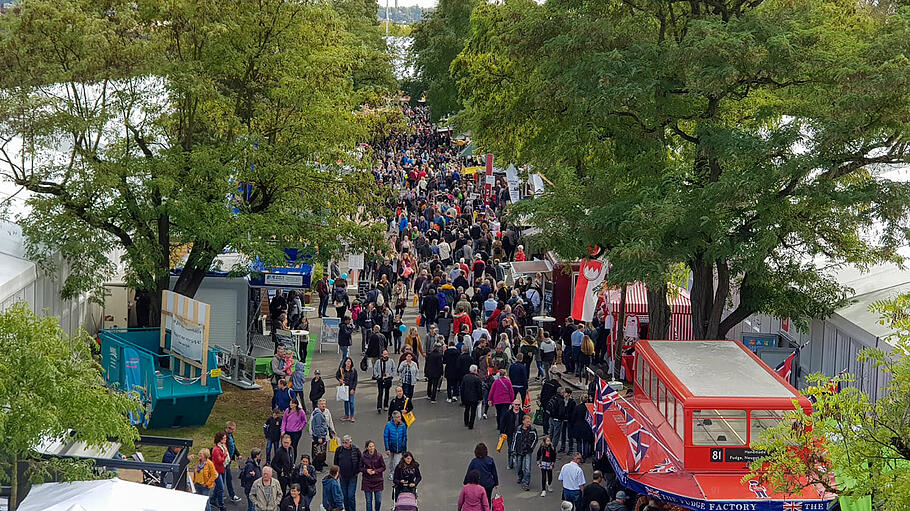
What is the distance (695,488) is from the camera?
1501 centimetres

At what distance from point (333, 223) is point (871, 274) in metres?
10.2

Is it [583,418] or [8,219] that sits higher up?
[8,219]

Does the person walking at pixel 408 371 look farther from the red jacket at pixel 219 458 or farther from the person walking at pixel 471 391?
the red jacket at pixel 219 458

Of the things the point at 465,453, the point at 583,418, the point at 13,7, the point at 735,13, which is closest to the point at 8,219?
the point at 13,7

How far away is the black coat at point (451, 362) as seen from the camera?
22531 mm

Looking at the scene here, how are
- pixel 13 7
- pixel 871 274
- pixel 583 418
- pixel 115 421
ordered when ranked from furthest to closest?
1. pixel 871 274
2. pixel 13 7
3. pixel 583 418
4. pixel 115 421

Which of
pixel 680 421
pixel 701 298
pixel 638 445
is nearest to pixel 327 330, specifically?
pixel 701 298

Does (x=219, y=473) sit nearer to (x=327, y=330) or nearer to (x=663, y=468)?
(x=663, y=468)

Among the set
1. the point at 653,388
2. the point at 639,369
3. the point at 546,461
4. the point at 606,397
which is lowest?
the point at 546,461

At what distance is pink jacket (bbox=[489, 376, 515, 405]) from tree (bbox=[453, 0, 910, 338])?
271 centimetres

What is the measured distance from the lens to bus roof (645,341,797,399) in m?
15.7

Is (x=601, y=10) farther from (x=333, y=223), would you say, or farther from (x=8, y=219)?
(x=8, y=219)

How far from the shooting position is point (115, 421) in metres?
11.5

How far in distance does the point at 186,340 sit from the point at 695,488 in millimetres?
9796
